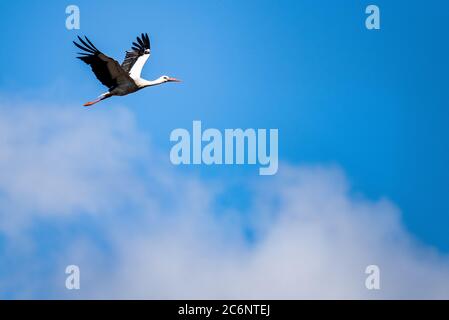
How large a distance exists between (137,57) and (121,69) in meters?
3.04

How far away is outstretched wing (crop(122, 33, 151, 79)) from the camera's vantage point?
31.2 metres

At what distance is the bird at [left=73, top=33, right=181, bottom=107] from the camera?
91.5 feet

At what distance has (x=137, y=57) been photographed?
31.6 metres

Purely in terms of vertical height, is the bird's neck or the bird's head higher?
the bird's head

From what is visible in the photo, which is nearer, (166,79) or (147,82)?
(147,82)

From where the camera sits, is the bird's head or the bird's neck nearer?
the bird's neck

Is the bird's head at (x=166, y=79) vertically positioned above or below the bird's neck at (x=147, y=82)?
above

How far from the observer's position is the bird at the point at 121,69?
27.9m

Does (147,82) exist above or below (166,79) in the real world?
below

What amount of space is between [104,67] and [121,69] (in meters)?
0.48
